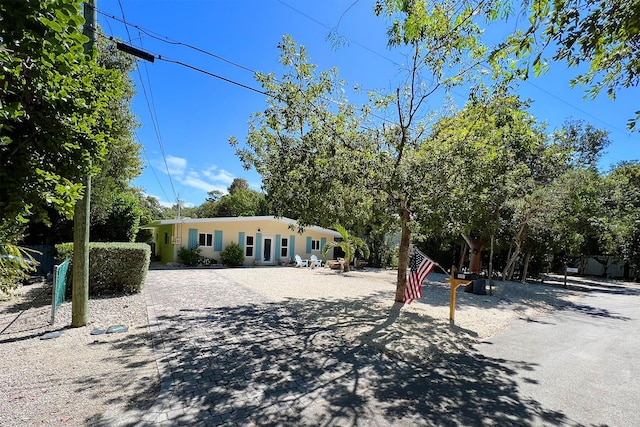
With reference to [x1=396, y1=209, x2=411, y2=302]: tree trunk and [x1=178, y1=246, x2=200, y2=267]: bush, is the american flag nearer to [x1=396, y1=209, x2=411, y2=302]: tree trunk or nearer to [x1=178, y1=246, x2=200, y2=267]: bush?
[x1=396, y1=209, x2=411, y2=302]: tree trunk

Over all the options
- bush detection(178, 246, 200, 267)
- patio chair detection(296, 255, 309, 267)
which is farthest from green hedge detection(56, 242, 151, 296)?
patio chair detection(296, 255, 309, 267)

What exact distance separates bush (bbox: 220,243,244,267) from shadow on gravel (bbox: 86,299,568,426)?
1295 cm

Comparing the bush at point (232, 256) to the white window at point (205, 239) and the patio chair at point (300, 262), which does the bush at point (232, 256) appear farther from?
the patio chair at point (300, 262)

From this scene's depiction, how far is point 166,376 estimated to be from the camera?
4.02 meters

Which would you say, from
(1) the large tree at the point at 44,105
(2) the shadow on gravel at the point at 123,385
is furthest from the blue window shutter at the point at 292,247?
(1) the large tree at the point at 44,105

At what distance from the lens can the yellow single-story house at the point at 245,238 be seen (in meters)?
19.7

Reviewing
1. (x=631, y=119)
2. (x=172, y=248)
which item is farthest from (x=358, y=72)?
(x=172, y=248)

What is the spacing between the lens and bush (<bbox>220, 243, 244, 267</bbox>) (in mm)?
19797

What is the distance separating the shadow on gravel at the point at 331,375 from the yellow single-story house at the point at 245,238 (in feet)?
43.8

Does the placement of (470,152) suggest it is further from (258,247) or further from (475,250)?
(258,247)

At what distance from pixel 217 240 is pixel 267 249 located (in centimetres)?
330

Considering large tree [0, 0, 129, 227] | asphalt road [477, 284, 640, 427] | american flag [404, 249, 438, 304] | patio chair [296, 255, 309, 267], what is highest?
large tree [0, 0, 129, 227]

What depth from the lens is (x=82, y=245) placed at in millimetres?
5953

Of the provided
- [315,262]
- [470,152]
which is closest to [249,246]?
[315,262]
